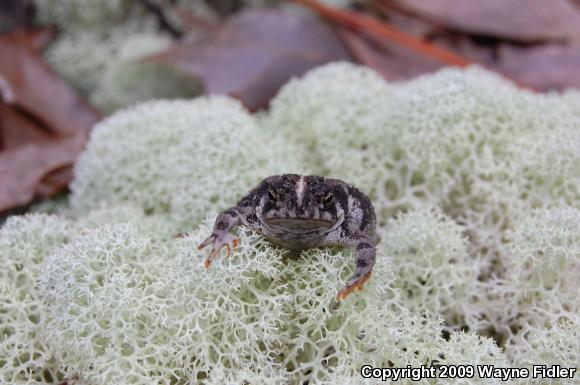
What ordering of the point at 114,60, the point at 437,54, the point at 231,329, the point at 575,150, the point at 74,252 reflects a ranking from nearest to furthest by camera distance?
the point at 231,329, the point at 74,252, the point at 575,150, the point at 437,54, the point at 114,60

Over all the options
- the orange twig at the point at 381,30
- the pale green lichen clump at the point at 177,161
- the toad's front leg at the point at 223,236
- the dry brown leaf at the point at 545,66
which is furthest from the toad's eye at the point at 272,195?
the dry brown leaf at the point at 545,66

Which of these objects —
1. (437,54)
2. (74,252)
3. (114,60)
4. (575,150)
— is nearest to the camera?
(74,252)

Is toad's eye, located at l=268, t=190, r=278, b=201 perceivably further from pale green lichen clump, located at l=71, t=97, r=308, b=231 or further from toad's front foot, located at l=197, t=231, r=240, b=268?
pale green lichen clump, located at l=71, t=97, r=308, b=231

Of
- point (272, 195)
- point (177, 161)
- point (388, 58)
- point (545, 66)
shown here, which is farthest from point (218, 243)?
point (545, 66)

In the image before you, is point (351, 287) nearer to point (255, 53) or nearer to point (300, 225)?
point (300, 225)

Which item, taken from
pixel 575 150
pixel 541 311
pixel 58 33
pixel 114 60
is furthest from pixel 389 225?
pixel 58 33

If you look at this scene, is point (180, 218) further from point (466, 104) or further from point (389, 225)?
point (466, 104)

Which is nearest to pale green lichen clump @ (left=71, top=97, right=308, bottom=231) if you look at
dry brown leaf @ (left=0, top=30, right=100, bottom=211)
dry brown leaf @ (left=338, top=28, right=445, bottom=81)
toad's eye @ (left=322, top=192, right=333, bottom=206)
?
dry brown leaf @ (left=0, top=30, right=100, bottom=211)

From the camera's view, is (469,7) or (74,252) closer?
Answer: (74,252)
